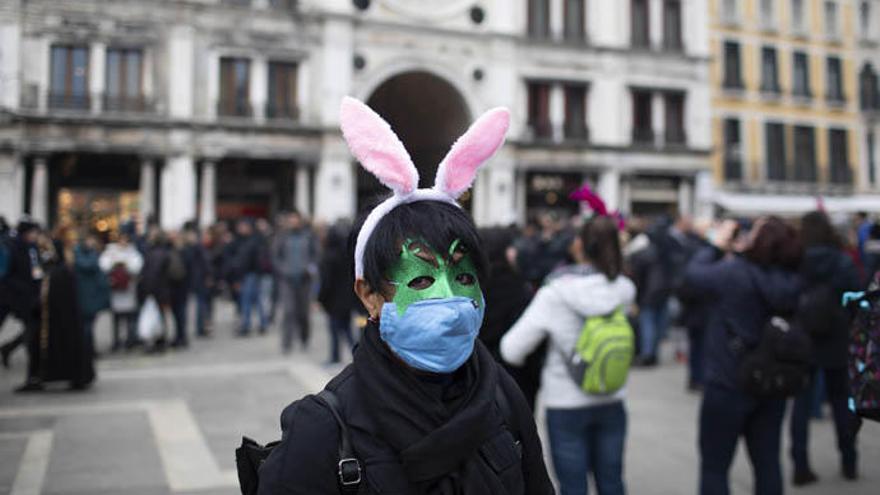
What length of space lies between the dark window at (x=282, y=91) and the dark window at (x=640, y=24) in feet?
49.0

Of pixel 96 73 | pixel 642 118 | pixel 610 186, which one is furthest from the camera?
pixel 642 118

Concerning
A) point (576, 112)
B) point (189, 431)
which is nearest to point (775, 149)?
point (576, 112)

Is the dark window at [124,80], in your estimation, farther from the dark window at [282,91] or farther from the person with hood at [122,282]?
the person with hood at [122,282]

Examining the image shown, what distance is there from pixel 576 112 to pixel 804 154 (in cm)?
1349

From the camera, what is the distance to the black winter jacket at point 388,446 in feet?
5.24

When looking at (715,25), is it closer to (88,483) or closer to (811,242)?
(811,242)

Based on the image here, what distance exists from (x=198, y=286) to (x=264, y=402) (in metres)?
5.68

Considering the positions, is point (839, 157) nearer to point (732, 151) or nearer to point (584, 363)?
point (732, 151)

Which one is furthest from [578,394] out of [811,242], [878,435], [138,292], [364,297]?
[138,292]

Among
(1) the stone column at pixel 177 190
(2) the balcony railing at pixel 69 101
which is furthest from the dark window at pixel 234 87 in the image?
(2) the balcony railing at pixel 69 101

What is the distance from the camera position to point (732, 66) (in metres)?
32.2

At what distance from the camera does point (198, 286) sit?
12148mm

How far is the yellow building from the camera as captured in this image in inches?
1250

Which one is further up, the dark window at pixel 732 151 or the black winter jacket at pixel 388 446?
the dark window at pixel 732 151
